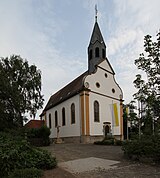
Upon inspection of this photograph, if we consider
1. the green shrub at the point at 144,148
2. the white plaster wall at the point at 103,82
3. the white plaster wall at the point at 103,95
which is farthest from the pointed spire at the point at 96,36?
the green shrub at the point at 144,148

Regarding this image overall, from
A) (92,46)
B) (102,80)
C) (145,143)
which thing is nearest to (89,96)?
(102,80)

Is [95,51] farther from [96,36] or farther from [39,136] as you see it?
[39,136]

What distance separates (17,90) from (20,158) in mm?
20570

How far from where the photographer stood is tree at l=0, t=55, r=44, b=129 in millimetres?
28358

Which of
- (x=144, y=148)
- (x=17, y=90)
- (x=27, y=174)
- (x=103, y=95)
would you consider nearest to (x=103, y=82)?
(x=103, y=95)

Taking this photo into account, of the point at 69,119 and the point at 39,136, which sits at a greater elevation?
the point at 69,119

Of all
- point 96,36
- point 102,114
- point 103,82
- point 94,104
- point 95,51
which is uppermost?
point 96,36

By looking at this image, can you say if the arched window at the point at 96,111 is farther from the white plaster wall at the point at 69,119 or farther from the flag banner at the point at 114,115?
the flag banner at the point at 114,115

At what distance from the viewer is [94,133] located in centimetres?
3372

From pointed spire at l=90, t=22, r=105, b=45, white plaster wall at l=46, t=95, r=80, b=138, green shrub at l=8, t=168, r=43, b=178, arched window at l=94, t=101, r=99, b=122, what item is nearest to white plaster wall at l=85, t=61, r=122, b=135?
arched window at l=94, t=101, r=99, b=122

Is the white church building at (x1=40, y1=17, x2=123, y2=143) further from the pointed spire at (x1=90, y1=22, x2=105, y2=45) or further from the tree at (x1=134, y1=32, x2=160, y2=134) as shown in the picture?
the tree at (x1=134, y1=32, x2=160, y2=134)

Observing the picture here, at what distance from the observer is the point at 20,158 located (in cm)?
1020

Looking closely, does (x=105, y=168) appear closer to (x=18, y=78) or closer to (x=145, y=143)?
(x=145, y=143)

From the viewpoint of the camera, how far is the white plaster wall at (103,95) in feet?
112
